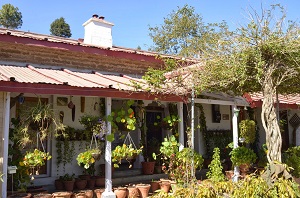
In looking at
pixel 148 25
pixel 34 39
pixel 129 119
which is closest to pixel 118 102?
pixel 129 119

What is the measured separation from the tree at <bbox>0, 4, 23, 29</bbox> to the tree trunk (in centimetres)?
4754

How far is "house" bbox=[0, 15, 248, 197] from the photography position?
6.57 meters

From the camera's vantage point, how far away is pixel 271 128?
242 inches

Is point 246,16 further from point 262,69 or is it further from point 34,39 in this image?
point 34,39

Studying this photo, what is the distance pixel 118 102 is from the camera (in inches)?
437

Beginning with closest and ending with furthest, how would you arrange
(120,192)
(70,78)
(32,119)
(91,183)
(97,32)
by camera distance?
(32,119) < (120,192) < (70,78) < (91,183) < (97,32)

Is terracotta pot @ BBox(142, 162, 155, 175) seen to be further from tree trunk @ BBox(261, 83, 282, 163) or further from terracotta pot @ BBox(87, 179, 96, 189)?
tree trunk @ BBox(261, 83, 282, 163)

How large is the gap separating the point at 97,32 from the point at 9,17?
137 feet

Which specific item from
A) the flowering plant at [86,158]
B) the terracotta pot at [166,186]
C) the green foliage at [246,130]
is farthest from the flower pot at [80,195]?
the green foliage at [246,130]

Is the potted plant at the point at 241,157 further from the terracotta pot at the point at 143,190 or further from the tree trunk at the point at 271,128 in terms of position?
the tree trunk at the point at 271,128

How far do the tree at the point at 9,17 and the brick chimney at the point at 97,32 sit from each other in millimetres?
40659

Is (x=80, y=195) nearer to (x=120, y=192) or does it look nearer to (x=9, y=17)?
(x=120, y=192)

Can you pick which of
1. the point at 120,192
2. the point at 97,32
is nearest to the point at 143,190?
the point at 120,192

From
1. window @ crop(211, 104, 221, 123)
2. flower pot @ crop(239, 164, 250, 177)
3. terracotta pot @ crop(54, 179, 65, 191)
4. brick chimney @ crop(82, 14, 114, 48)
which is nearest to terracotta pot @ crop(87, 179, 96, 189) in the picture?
terracotta pot @ crop(54, 179, 65, 191)
